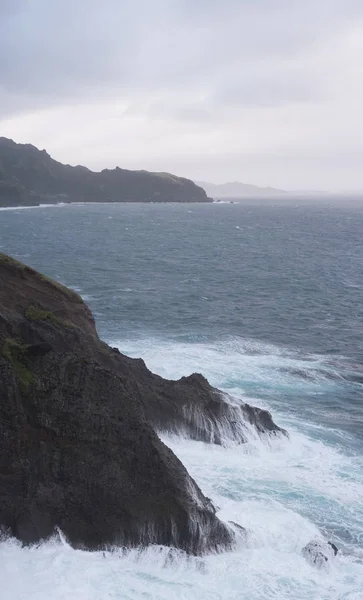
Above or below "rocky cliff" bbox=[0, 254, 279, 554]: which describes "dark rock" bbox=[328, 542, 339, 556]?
below

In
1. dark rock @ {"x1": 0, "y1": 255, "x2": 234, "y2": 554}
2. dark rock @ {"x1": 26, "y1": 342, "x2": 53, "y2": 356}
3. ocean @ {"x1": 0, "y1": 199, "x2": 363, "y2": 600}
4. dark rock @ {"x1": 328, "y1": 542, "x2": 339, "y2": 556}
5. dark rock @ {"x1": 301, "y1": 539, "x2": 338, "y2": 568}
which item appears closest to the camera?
ocean @ {"x1": 0, "y1": 199, "x2": 363, "y2": 600}

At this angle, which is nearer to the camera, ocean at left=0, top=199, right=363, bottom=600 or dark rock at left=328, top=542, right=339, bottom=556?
ocean at left=0, top=199, right=363, bottom=600

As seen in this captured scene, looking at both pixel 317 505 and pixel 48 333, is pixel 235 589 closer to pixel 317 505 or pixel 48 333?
pixel 317 505

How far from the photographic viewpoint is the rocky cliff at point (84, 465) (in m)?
20.3

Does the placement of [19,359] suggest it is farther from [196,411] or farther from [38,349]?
[196,411]

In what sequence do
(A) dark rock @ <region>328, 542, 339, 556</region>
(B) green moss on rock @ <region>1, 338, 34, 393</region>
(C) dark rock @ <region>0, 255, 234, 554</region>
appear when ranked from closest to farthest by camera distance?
(C) dark rock @ <region>0, 255, 234, 554</region> → (A) dark rock @ <region>328, 542, 339, 556</region> → (B) green moss on rock @ <region>1, 338, 34, 393</region>

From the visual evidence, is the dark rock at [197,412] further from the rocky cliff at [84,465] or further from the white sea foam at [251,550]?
the rocky cliff at [84,465]

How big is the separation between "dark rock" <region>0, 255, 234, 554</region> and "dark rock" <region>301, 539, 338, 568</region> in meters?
2.61

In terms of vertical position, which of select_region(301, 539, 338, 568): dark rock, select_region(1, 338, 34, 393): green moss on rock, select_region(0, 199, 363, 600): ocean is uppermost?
select_region(1, 338, 34, 393): green moss on rock

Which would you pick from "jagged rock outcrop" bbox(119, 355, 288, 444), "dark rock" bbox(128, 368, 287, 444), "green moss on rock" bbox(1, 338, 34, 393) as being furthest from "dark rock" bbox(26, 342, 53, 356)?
"dark rock" bbox(128, 368, 287, 444)

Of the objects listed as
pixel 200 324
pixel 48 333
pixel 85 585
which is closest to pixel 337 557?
pixel 85 585

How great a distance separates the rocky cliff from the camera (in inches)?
801

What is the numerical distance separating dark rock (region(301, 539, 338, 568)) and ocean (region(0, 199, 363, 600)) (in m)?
0.25

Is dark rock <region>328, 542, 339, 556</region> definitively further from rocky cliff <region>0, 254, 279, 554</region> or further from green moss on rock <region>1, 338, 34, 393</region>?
green moss on rock <region>1, 338, 34, 393</region>
